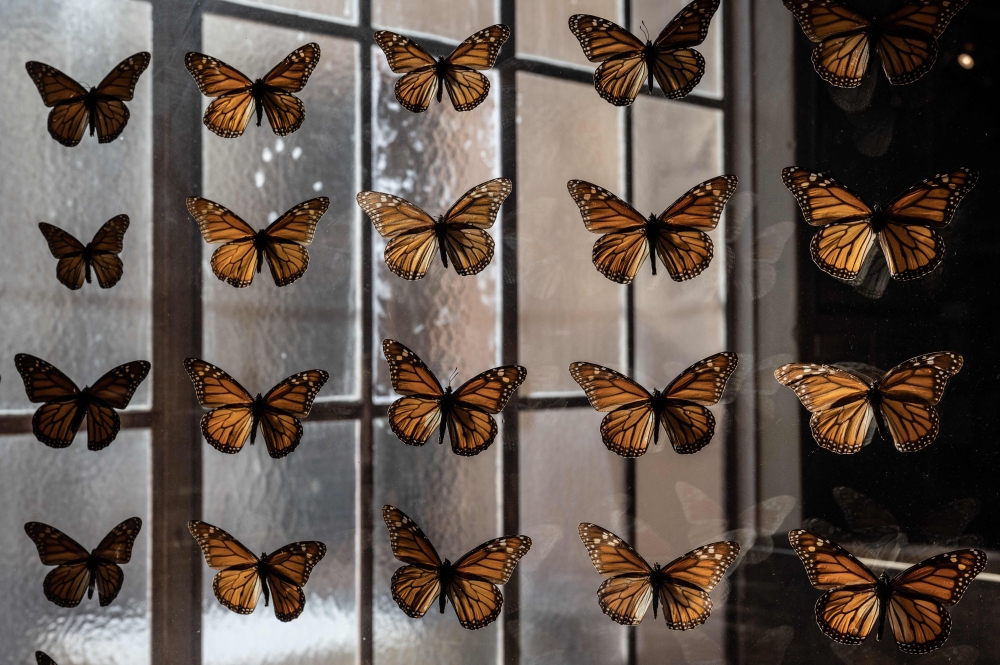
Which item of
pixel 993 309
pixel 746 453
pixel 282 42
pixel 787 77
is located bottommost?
pixel 746 453

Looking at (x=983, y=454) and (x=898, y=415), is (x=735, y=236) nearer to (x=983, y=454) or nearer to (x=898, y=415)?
(x=898, y=415)

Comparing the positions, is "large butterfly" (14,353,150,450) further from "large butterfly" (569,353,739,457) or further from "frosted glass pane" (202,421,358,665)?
"large butterfly" (569,353,739,457)

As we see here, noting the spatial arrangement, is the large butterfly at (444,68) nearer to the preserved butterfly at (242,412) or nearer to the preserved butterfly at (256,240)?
the preserved butterfly at (256,240)

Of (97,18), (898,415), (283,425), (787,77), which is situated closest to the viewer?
(898,415)

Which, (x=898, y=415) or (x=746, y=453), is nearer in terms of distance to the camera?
(x=898, y=415)

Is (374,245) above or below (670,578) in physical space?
above

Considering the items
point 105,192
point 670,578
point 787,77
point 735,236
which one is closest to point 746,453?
point 670,578
